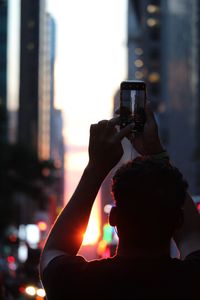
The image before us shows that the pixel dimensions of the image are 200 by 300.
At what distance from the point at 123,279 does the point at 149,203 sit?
28cm

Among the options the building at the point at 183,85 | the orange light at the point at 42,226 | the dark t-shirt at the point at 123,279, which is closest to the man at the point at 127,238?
the dark t-shirt at the point at 123,279

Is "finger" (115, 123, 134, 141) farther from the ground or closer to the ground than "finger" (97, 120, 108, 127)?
closer to the ground

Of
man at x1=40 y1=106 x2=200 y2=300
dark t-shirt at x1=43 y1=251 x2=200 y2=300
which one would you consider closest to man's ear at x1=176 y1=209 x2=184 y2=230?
man at x1=40 y1=106 x2=200 y2=300

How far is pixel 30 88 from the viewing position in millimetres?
139000

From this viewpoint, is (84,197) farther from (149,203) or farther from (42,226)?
(42,226)

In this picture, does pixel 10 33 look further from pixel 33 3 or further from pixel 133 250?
pixel 133 250

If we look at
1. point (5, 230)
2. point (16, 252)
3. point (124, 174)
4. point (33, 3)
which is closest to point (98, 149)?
point (124, 174)

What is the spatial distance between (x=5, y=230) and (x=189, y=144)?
17.6 meters

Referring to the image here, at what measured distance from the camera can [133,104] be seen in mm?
4180

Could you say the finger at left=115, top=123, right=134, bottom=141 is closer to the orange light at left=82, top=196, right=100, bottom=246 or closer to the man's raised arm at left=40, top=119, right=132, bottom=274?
the man's raised arm at left=40, top=119, right=132, bottom=274

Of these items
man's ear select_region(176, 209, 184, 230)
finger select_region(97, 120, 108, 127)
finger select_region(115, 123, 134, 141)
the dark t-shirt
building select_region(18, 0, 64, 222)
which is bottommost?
building select_region(18, 0, 64, 222)

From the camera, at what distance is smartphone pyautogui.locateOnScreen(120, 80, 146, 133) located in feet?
13.3

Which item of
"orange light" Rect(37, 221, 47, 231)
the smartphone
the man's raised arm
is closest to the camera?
the man's raised arm

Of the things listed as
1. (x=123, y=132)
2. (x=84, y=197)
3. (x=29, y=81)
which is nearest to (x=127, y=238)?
(x=84, y=197)
